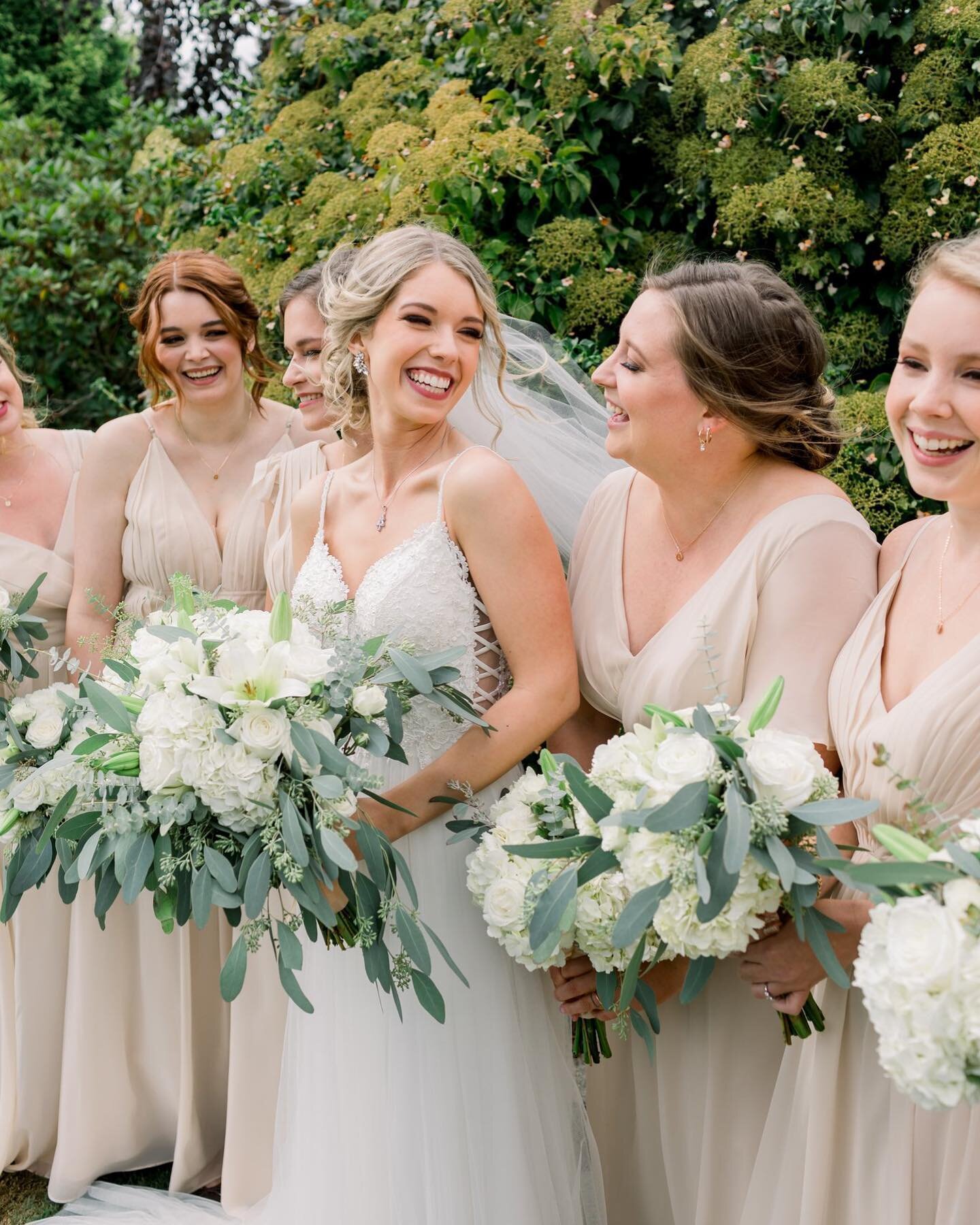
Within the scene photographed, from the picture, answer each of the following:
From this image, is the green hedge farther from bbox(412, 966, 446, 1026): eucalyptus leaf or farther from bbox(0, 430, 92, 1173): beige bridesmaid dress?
bbox(412, 966, 446, 1026): eucalyptus leaf

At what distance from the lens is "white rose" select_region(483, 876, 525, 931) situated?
2.63 m

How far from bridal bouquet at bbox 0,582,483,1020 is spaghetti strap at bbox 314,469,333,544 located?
0.64 metres

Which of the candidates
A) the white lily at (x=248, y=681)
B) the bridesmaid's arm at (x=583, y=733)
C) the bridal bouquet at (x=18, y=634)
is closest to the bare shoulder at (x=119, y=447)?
the bridal bouquet at (x=18, y=634)

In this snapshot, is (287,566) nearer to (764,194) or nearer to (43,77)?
(764,194)

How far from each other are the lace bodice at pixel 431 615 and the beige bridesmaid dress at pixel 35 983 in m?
1.67

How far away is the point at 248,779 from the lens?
2.39 meters

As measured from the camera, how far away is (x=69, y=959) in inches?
169

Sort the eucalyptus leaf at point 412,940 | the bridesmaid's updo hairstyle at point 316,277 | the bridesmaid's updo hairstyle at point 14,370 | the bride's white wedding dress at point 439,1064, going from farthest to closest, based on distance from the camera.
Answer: the bridesmaid's updo hairstyle at point 14,370 < the bridesmaid's updo hairstyle at point 316,277 < the bride's white wedding dress at point 439,1064 < the eucalyptus leaf at point 412,940

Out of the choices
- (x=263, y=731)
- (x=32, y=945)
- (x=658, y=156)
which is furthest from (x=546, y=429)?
(x=32, y=945)

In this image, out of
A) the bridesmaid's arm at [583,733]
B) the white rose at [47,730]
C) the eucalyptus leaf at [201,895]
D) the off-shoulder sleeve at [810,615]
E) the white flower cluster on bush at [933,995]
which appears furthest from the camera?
the bridesmaid's arm at [583,733]

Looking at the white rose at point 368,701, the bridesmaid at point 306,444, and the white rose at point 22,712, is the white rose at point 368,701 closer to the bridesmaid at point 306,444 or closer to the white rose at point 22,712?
the white rose at point 22,712

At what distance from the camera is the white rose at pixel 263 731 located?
7.80ft

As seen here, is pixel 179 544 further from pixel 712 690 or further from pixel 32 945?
pixel 712 690

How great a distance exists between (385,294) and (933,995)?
7.05 feet
